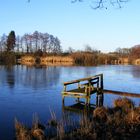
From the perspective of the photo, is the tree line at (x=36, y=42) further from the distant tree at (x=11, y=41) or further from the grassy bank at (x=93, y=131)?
the grassy bank at (x=93, y=131)

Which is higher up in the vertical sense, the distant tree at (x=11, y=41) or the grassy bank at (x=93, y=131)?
the distant tree at (x=11, y=41)

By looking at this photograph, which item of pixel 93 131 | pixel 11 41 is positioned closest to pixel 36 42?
pixel 11 41

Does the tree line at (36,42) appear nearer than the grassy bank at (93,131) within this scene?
No

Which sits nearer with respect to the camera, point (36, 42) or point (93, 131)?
point (93, 131)

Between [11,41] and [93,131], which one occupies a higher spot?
[11,41]

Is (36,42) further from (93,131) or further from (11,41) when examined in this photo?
(93,131)

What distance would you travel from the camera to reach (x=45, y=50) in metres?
87.4

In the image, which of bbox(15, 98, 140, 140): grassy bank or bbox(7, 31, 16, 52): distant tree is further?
bbox(7, 31, 16, 52): distant tree

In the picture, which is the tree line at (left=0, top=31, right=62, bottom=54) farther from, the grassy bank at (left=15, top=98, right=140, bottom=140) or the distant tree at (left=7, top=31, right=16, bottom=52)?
the grassy bank at (left=15, top=98, right=140, bottom=140)

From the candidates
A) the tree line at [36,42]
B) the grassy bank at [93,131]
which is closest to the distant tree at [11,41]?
the tree line at [36,42]

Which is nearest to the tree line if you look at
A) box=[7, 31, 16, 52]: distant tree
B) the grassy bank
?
box=[7, 31, 16, 52]: distant tree

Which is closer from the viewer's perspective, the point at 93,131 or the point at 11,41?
the point at 93,131

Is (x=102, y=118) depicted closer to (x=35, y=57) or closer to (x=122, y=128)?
(x=122, y=128)

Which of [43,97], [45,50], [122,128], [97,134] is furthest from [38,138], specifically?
[45,50]
